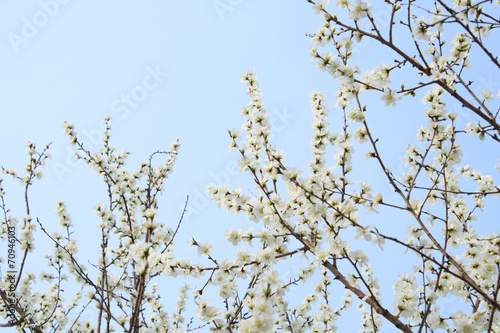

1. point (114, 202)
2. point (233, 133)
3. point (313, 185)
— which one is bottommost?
point (313, 185)

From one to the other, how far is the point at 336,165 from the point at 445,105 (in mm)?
1125

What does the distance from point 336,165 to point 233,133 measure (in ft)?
3.70

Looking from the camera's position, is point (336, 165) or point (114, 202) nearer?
point (336, 165)

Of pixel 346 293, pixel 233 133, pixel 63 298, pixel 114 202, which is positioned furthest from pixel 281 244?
pixel 63 298

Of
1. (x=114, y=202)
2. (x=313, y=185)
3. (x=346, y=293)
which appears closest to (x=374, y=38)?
(x=313, y=185)

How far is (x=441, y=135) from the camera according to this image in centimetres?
309

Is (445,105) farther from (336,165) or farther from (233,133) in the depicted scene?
(233,133)

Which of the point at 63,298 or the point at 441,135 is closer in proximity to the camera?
the point at 441,135

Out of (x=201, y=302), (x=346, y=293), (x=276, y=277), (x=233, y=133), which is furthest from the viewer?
(x=346, y=293)

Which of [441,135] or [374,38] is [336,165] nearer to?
[441,135]

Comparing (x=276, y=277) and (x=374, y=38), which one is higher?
(x=374, y=38)

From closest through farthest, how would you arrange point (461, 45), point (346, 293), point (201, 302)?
point (201, 302) → point (461, 45) → point (346, 293)

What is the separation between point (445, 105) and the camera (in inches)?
118

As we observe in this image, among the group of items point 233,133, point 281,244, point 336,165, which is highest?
point 233,133
